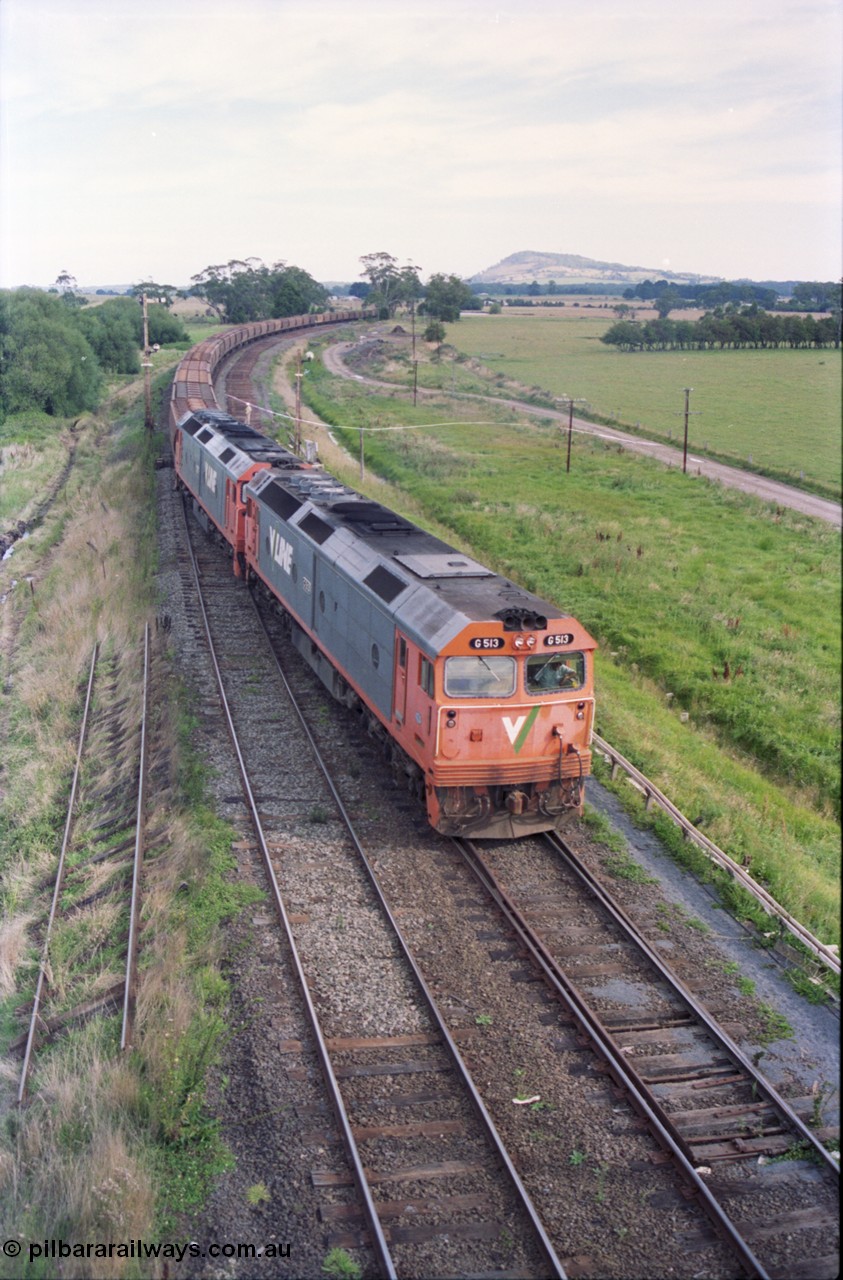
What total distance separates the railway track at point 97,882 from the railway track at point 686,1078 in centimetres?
522

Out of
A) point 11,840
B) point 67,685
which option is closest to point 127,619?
point 67,685

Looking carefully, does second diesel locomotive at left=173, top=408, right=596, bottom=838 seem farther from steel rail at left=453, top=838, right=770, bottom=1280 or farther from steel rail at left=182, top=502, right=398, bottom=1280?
steel rail at left=182, top=502, right=398, bottom=1280

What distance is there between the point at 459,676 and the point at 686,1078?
6.01 metres

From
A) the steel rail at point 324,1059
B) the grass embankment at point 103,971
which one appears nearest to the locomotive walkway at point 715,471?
the steel rail at point 324,1059

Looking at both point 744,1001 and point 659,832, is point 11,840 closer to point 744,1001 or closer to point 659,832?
point 659,832

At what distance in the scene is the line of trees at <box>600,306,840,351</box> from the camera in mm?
12219

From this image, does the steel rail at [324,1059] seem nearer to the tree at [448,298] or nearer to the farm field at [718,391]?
the farm field at [718,391]

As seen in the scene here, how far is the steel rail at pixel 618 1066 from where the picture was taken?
30.1ft

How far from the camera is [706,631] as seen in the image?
20.7 meters

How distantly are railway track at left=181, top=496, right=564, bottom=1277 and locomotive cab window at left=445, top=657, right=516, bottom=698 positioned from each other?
9.80 feet

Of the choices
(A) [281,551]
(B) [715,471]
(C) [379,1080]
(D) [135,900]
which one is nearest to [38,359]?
(A) [281,551]

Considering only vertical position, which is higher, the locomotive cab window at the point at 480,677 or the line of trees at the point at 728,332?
the line of trees at the point at 728,332

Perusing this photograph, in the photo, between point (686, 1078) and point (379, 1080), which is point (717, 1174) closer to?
point (686, 1078)

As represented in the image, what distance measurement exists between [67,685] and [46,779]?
5.11 m
